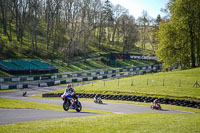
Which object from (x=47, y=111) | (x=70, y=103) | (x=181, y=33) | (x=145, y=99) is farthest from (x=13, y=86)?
(x=181, y=33)

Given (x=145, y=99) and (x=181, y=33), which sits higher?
(x=181, y=33)

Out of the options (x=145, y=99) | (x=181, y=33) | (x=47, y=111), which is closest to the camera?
(x=47, y=111)

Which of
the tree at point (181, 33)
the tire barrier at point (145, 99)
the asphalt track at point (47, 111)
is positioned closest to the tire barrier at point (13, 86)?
the asphalt track at point (47, 111)

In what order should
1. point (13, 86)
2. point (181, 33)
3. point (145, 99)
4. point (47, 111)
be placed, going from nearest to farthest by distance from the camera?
point (47, 111) < point (145, 99) < point (13, 86) < point (181, 33)

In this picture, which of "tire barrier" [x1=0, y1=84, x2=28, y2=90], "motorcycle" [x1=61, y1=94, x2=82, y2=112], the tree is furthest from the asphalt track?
the tree

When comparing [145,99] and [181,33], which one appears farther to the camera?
[181,33]

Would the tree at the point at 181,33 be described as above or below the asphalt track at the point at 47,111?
above

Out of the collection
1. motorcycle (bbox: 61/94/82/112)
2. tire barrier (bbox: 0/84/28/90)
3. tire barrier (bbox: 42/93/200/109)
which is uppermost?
tire barrier (bbox: 0/84/28/90)

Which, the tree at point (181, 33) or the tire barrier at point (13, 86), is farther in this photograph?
the tree at point (181, 33)

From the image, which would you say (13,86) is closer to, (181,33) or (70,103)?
(70,103)

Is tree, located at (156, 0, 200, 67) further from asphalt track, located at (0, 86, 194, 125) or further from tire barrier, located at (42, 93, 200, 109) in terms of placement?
asphalt track, located at (0, 86, 194, 125)

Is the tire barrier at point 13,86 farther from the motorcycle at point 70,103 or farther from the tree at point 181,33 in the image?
the tree at point 181,33

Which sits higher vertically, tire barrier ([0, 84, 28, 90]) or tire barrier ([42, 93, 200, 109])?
tire barrier ([0, 84, 28, 90])

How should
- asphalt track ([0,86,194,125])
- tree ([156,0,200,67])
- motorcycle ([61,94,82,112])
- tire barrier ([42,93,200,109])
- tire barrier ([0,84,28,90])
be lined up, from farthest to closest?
tree ([156,0,200,67]) → tire barrier ([0,84,28,90]) → tire barrier ([42,93,200,109]) → motorcycle ([61,94,82,112]) → asphalt track ([0,86,194,125])
